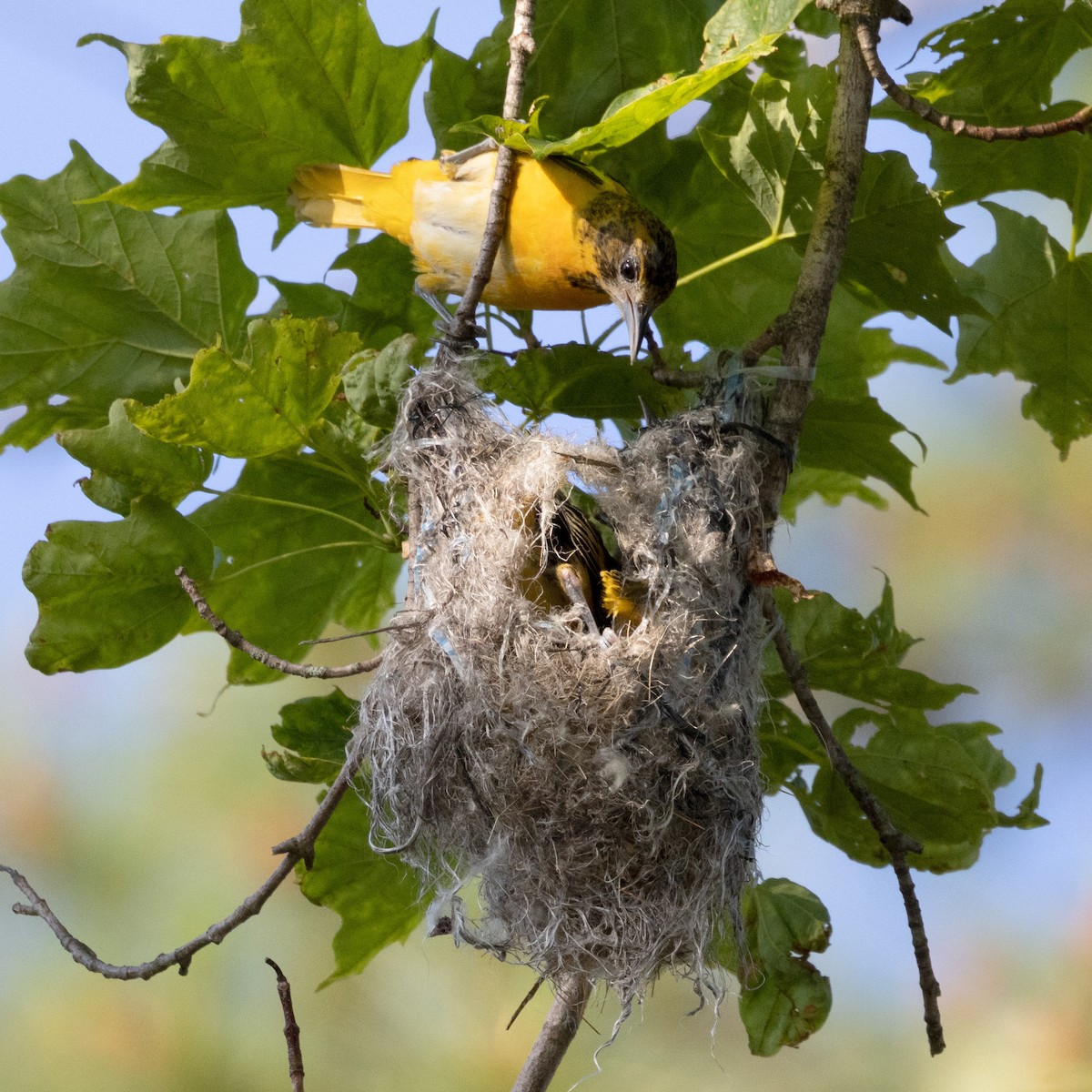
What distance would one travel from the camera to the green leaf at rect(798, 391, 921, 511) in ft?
5.53

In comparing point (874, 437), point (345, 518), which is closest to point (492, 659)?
point (345, 518)

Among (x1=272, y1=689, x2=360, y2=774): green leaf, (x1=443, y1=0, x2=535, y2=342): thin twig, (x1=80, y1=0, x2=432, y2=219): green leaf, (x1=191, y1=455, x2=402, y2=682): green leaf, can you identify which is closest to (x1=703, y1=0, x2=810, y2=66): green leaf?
(x1=443, y1=0, x2=535, y2=342): thin twig

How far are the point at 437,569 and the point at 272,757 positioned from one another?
0.47 m

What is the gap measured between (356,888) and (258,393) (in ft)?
2.74

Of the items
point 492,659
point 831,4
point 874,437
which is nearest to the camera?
point 492,659

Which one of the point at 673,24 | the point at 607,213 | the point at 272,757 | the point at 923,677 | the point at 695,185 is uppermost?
the point at 673,24

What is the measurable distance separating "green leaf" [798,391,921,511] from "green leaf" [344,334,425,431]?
0.58m

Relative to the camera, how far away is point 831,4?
1.59 m

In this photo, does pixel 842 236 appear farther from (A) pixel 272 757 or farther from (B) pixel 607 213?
(A) pixel 272 757

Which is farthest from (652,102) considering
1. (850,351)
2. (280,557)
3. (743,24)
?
(280,557)

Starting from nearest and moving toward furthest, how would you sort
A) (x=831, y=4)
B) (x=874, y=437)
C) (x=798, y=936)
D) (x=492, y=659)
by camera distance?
1. (x=492, y=659)
2. (x=831, y=4)
3. (x=874, y=437)
4. (x=798, y=936)

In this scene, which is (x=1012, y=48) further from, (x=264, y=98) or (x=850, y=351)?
(x=264, y=98)

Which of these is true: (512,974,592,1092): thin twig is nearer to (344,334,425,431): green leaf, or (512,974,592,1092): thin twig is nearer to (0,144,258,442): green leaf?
(344,334,425,431): green leaf

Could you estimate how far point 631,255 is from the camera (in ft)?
5.74
